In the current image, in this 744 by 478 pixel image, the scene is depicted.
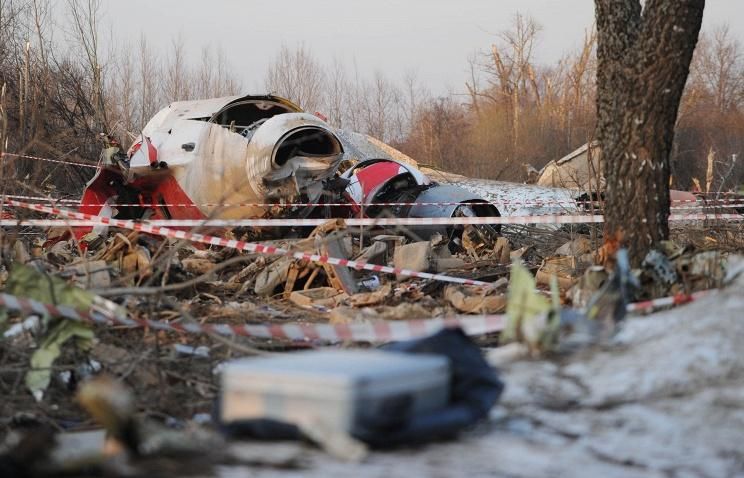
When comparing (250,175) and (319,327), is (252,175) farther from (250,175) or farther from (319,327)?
(319,327)

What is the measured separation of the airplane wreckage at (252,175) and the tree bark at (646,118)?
4925 millimetres

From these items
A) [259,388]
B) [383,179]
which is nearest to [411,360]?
[259,388]

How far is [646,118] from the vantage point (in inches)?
206

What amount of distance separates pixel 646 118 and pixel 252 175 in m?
5.45

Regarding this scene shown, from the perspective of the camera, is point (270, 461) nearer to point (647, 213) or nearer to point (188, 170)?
point (647, 213)

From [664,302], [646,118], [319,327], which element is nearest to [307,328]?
[319,327]

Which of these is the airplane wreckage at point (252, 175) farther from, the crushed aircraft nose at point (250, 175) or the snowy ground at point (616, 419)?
the snowy ground at point (616, 419)

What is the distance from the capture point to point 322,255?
7.81 meters

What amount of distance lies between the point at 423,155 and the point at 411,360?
34.8 m

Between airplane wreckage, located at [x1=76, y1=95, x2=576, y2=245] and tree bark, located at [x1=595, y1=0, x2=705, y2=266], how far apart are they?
194 inches

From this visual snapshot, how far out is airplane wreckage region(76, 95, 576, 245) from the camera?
32.5 feet

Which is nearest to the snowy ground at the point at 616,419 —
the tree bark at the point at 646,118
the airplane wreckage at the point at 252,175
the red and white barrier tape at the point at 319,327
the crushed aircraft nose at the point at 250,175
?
the red and white barrier tape at the point at 319,327

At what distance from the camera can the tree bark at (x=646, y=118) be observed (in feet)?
17.0

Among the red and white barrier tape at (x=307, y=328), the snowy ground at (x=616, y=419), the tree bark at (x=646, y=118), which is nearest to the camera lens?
the snowy ground at (x=616, y=419)
